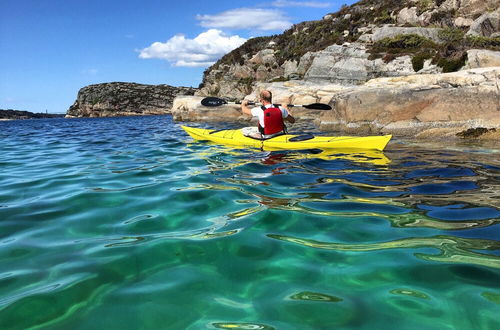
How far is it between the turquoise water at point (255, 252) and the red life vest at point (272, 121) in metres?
3.39

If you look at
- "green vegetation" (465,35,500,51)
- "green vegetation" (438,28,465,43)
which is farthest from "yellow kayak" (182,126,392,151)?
"green vegetation" (438,28,465,43)

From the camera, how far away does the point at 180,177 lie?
5.76 meters

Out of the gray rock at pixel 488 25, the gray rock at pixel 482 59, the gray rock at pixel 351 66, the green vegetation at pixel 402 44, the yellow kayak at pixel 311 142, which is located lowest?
the yellow kayak at pixel 311 142

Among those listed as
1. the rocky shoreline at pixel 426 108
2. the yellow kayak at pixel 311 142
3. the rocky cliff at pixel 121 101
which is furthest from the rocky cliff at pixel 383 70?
the rocky cliff at pixel 121 101

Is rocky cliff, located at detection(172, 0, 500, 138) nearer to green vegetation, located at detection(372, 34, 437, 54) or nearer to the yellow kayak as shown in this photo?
green vegetation, located at detection(372, 34, 437, 54)

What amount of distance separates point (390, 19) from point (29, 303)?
34.6 metres

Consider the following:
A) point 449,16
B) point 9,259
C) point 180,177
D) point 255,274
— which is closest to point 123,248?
point 9,259

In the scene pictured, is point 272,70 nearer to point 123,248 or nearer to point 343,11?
point 343,11

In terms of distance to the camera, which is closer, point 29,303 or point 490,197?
point 29,303

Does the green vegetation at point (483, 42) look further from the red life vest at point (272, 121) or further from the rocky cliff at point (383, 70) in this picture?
the red life vest at point (272, 121)

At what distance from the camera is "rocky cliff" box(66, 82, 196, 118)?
7175 cm

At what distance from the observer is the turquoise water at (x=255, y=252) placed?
1.99m

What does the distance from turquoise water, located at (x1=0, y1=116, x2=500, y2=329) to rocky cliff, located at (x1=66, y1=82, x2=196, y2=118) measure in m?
68.1

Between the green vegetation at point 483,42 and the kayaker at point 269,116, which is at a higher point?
the green vegetation at point 483,42
